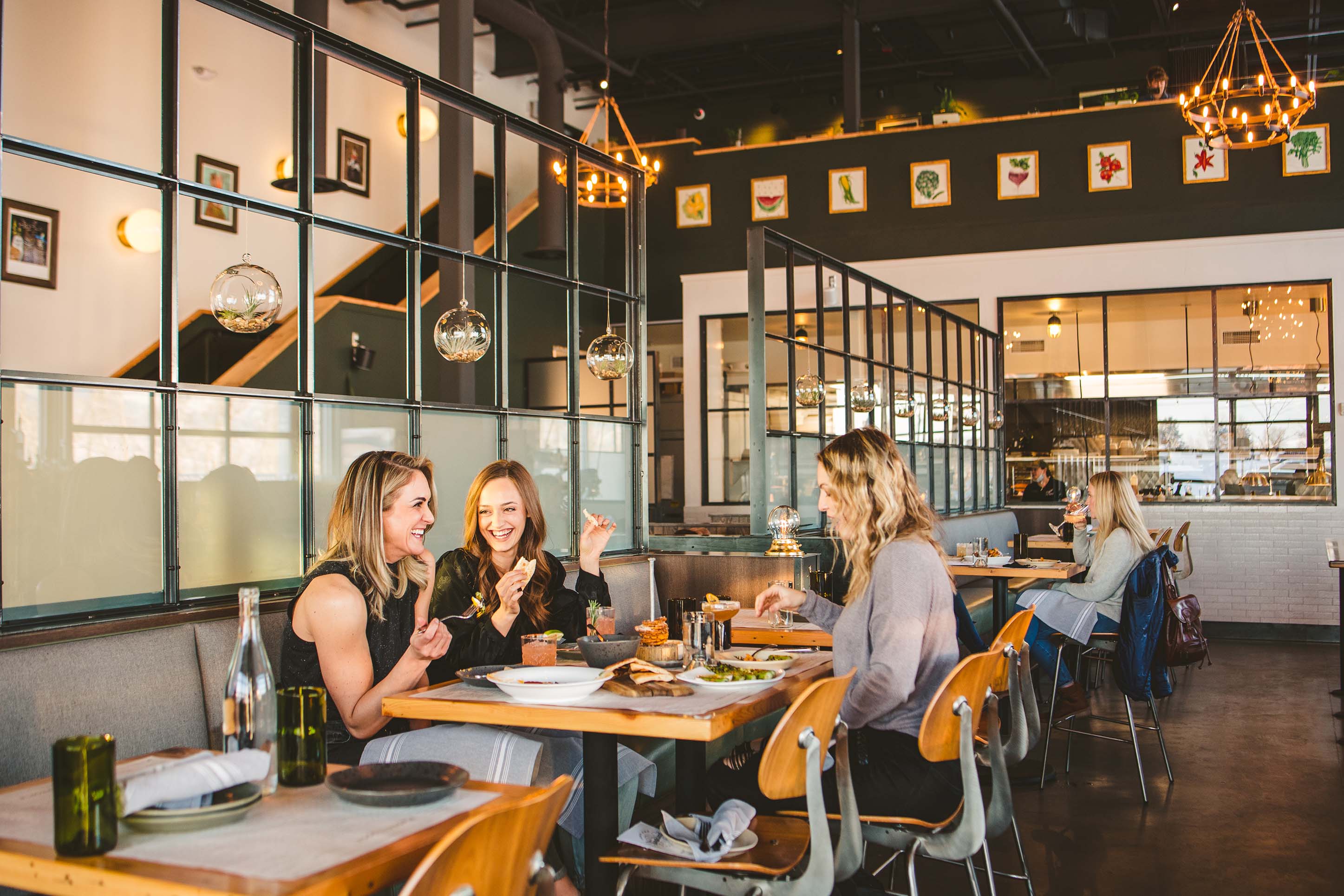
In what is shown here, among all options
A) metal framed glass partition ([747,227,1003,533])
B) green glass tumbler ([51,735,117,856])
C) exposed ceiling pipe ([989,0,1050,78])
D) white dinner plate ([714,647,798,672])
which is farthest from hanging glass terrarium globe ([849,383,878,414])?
green glass tumbler ([51,735,117,856])

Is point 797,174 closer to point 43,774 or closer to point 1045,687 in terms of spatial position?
point 1045,687

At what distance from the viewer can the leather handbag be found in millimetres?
4773

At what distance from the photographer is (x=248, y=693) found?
1.97 m

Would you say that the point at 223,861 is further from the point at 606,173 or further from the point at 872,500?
the point at 606,173

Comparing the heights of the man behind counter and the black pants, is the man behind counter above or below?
above

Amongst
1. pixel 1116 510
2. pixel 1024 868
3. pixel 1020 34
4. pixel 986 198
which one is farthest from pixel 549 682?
pixel 1020 34

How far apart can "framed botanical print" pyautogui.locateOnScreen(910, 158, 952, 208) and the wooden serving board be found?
9546mm

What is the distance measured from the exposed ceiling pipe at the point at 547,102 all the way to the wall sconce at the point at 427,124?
1264mm

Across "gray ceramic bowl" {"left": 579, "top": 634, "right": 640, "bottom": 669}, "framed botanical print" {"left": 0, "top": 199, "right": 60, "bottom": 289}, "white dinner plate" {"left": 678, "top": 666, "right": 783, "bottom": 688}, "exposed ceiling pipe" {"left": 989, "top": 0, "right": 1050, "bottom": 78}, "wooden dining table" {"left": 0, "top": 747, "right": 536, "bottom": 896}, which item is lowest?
"wooden dining table" {"left": 0, "top": 747, "right": 536, "bottom": 896}

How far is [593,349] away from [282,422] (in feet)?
5.47

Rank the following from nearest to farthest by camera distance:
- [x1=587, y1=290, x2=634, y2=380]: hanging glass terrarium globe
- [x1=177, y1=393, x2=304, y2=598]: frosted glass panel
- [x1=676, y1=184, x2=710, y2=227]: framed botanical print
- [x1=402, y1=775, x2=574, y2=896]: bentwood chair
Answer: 1. [x1=402, y1=775, x2=574, y2=896]: bentwood chair
2. [x1=177, y1=393, x2=304, y2=598]: frosted glass panel
3. [x1=587, y1=290, x2=634, y2=380]: hanging glass terrarium globe
4. [x1=676, y1=184, x2=710, y2=227]: framed botanical print

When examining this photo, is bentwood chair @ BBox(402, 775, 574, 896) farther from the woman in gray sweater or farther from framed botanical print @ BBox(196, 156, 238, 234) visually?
framed botanical print @ BBox(196, 156, 238, 234)

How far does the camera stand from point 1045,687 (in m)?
7.18

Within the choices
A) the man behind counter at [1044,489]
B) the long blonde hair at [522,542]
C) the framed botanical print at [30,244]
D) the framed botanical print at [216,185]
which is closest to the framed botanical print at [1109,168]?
the man behind counter at [1044,489]
